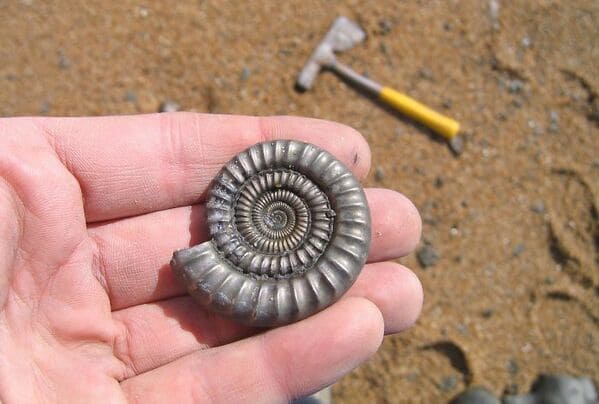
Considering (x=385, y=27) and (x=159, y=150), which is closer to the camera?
(x=159, y=150)

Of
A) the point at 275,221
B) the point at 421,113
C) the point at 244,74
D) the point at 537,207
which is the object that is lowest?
the point at 537,207

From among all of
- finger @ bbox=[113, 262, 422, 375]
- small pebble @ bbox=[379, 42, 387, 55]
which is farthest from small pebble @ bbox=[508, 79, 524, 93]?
finger @ bbox=[113, 262, 422, 375]

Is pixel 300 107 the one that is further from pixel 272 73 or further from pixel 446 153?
pixel 446 153

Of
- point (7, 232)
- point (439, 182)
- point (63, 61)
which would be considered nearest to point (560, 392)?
point (439, 182)

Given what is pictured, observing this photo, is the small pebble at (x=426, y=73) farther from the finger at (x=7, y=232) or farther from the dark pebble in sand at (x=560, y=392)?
the finger at (x=7, y=232)

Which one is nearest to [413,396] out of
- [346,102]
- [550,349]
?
[550,349]

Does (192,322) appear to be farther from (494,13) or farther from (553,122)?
(494,13)
